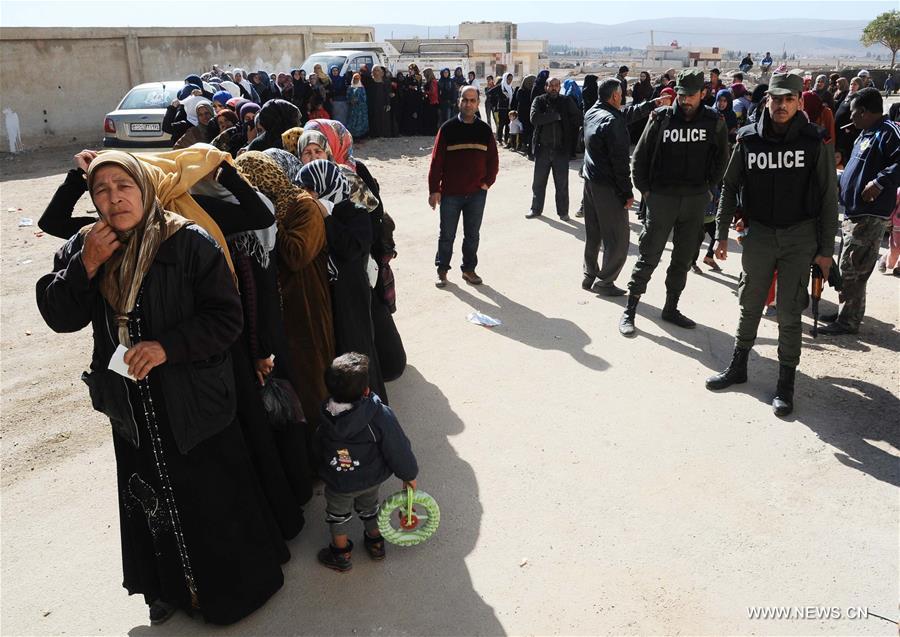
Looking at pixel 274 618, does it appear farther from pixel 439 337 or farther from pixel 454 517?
pixel 439 337

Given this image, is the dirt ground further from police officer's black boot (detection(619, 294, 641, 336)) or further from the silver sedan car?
the silver sedan car

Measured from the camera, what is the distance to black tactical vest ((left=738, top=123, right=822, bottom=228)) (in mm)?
4434

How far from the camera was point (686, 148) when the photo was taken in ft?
18.2

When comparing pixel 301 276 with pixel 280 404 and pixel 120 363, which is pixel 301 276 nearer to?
pixel 280 404

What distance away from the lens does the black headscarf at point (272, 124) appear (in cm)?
479

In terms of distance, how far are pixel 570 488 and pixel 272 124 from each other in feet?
9.99

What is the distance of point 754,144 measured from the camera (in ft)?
15.1

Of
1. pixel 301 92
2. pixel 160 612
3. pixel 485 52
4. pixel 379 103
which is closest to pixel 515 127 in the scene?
pixel 379 103

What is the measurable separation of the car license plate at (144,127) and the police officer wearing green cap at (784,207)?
11.0 meters

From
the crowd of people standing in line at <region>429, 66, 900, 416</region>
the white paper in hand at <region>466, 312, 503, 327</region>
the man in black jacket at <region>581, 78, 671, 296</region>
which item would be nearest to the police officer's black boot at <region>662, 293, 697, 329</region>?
the crowd of people standing in line at <region>429, 66, 900, 416</region>

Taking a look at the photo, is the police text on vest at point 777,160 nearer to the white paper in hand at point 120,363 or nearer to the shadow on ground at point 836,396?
the shadow on ground at point 836,396

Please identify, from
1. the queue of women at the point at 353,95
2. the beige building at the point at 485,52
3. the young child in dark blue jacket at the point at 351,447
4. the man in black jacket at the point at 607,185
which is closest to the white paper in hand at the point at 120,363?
the young child in dark blue jacket at the point at 351,447

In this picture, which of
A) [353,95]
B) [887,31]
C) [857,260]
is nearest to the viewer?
[857,260]

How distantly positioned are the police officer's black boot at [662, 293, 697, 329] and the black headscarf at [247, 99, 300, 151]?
3.47m
